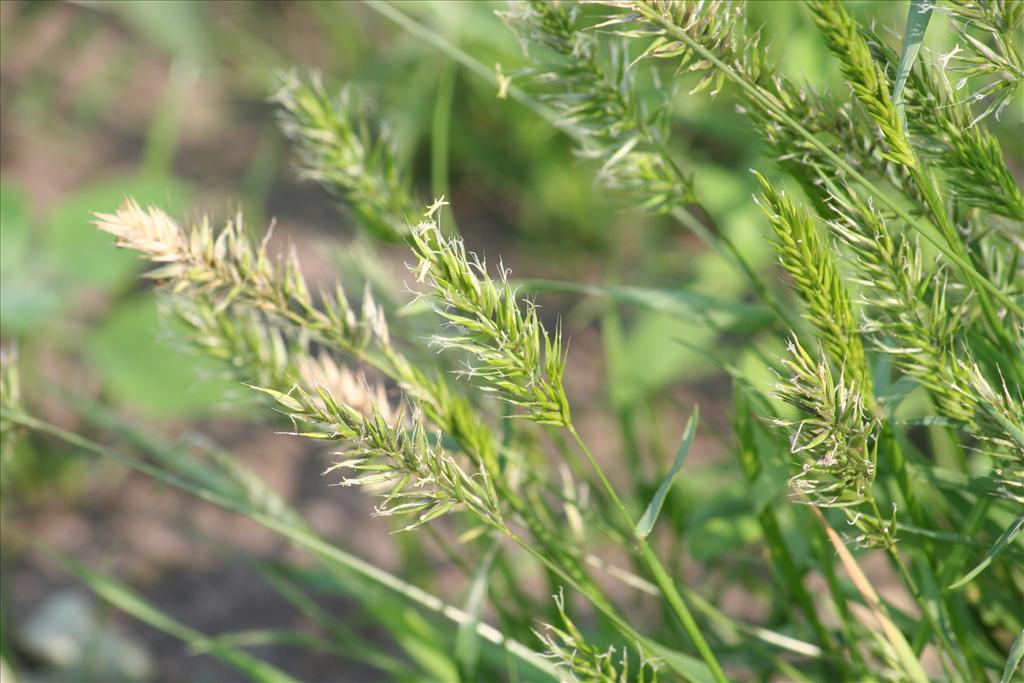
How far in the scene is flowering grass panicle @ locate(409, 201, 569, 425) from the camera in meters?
0.46

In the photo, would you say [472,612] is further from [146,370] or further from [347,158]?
[146,370]

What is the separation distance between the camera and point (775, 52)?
69.9 inches

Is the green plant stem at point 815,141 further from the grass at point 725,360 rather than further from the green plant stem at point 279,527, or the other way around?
the green plant stem at point 279,527

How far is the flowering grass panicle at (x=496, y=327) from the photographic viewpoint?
457 mm

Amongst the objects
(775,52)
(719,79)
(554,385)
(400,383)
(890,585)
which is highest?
(719,79)

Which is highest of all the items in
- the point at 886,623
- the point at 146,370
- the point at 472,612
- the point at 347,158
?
the point at 347,158

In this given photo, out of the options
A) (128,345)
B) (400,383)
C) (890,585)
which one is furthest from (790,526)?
(128,345)

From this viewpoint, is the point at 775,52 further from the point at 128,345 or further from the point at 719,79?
the point at 719,79

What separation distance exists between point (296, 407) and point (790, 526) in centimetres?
61

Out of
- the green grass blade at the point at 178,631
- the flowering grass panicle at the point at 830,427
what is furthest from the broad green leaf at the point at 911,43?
the green grass blade at the point at 178,631

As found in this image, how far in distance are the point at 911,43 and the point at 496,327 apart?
26cm

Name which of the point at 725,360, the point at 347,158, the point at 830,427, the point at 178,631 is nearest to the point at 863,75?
the point at 830,427

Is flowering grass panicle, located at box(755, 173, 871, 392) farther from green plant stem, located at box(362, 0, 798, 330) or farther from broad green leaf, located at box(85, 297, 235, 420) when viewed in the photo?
broad green leaf, located at box(85, 297, 235, 420)

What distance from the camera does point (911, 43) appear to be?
529 millimetres
